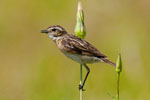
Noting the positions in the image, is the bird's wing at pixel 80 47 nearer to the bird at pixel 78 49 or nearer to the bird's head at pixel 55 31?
the bird at pixel 78 49

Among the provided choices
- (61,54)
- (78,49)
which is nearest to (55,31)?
(78,49)

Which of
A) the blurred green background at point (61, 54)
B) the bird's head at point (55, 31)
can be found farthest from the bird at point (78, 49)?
the blurred green background at point (61, 54)

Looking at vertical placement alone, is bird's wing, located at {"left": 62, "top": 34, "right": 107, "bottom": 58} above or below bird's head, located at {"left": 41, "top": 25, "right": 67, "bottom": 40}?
below

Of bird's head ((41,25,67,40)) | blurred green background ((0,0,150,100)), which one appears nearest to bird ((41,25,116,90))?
bird's head ((41,25,67,40))

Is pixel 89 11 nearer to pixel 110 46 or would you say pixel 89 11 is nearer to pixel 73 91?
pixel 110 46

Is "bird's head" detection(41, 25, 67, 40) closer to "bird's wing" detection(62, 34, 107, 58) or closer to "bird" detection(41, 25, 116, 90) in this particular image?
"bird" detection(41, 25, 116, 90)

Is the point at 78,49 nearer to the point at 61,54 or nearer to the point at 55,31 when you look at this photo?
the point at 55,31
